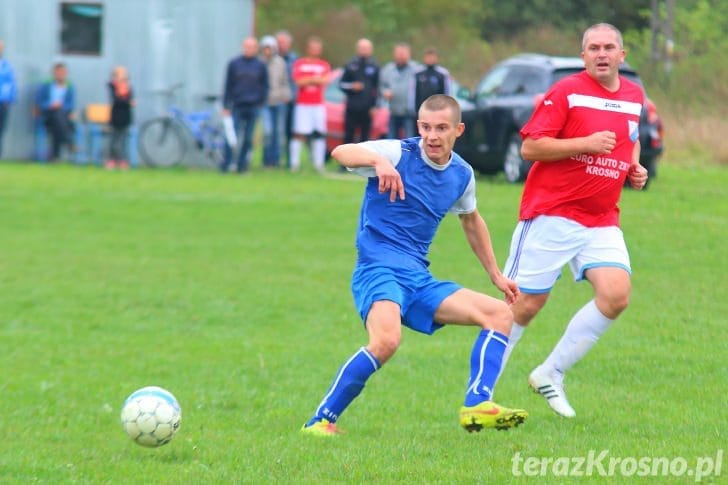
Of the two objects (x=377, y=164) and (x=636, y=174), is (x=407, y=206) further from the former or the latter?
(x=636, y=174)

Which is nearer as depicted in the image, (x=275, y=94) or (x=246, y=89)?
(x=246, y=89)

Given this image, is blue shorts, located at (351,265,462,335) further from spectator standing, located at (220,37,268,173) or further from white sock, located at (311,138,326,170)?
white sock, located at (311,138,326,170)

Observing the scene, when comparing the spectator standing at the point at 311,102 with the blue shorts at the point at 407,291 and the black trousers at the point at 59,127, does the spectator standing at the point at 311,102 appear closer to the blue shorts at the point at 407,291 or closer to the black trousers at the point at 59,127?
the black trousers at the point at 59,127

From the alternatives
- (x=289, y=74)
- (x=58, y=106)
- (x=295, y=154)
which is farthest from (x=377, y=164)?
(x=58, y=106)

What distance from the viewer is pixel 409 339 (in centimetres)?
1086

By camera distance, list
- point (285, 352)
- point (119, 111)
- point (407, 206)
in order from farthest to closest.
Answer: point (119, 111) → point (285, 352) → point (407, 206)

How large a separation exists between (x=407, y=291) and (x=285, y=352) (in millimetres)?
3325

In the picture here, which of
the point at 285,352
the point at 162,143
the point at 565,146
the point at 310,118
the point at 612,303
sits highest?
the point at 565,146

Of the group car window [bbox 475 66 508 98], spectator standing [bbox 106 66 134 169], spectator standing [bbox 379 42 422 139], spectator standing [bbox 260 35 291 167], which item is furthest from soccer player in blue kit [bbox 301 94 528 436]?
spectator standing [bbox 106 66 134 169]

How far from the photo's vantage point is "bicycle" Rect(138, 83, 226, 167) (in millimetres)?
26000

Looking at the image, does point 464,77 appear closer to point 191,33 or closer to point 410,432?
point 191,33

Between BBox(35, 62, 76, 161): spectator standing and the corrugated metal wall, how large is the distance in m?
0.59

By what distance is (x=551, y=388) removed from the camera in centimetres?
771

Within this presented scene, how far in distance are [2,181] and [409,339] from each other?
13.3 m
